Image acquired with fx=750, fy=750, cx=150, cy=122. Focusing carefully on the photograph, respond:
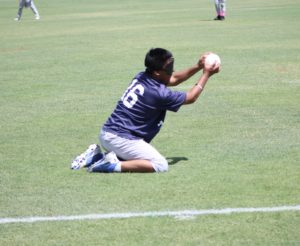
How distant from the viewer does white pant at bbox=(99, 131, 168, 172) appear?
751 cm

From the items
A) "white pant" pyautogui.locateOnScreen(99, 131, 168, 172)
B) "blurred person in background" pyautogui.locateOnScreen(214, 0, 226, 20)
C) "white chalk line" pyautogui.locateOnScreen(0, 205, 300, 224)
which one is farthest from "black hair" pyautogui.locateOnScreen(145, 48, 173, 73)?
"blurred person in background" pyautogui.locateOnScreen(214, 0, 226, 20)

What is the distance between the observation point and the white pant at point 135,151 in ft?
24.6

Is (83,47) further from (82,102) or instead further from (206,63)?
(206,63)

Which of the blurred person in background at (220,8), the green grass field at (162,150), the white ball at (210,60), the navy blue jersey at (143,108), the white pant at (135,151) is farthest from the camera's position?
the blurred person in background at (220,8)

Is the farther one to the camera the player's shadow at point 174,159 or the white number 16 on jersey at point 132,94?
the player's shadow at point 174,159

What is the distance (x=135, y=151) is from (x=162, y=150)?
1.12m

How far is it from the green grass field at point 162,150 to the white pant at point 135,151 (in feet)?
0.47

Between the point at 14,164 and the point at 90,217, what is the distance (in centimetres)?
224

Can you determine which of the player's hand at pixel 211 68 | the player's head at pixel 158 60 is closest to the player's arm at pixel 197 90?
the player's hand at pixel 211 68

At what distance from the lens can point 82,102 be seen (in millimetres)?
12086

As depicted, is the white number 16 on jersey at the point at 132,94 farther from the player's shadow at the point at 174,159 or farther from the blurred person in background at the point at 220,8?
the blurred person in background at the point at 220,8

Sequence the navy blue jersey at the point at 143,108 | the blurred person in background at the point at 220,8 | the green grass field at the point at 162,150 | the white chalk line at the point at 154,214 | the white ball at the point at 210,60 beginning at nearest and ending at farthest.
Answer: the green grass field at the point at 162,150 < the white chalk line at the point at 154,214 < the navy blue jersey at the point at 143,108 < the white ball at the point at 210,60 < the blurred person in background at the point at 220,8

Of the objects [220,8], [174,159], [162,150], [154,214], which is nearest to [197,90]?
[174,159]

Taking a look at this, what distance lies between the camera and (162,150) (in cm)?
866
